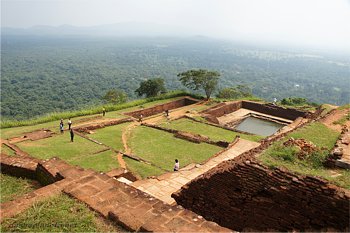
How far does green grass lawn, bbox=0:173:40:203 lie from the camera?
760 centimetres

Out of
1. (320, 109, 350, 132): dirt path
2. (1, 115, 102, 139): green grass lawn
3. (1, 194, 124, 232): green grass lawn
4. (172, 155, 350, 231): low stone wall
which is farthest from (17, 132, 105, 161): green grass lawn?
(320, 109, 350, 132): dirt path

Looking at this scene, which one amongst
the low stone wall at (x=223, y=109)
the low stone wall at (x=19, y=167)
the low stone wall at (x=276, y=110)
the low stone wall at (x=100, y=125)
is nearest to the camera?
the low stone wall at (x=19, y=167)

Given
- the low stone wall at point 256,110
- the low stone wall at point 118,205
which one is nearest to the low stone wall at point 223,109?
the low stone wall at point 256,110

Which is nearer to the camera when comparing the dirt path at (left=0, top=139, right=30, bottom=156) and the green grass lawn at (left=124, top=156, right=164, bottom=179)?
the green grass lawn at (left=124, top=156, right=164, bottom=179)

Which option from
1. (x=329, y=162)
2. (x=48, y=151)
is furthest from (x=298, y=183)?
(x=48, y=151)

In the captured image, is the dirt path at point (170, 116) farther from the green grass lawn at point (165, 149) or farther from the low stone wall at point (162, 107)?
the green grass lawn at point (165, 149)

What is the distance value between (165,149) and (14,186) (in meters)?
8.30

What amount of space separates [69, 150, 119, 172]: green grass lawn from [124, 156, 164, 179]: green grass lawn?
63 centimetres

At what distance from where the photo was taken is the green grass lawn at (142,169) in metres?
11.8

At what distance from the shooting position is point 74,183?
20.3ft

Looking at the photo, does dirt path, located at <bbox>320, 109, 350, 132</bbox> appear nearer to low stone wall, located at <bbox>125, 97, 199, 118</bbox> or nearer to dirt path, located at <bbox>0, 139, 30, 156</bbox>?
dirt path, located at <bbox>0, 139, 30, 156</bbox>

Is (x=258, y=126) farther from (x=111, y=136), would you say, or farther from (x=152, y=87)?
(x=152, y=87)

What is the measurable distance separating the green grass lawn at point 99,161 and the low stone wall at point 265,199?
5446mm

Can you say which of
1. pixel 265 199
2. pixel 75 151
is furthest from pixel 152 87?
pixel 265 199
